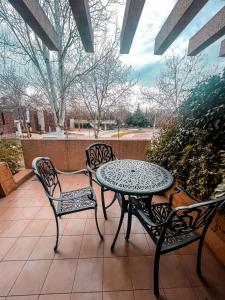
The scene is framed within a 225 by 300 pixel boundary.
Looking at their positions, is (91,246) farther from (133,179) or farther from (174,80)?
(174,80)

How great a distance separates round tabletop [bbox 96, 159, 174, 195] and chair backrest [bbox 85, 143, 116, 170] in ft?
1.91

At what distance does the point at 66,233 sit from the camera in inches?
71.4

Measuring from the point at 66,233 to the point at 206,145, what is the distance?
6.25 feet

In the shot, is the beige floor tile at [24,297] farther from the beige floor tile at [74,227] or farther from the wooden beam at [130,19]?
the wooden beam at [130,19]

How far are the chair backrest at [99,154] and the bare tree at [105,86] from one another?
329 cm

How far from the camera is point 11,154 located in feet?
10.8

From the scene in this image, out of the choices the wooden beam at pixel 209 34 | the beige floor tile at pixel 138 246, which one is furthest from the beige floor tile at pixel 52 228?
the wooden beam at pixel 209 34

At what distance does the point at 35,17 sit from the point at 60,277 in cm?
227

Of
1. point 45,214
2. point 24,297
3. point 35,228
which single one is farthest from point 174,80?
point 24,297

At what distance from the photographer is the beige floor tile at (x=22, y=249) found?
4.92 feet

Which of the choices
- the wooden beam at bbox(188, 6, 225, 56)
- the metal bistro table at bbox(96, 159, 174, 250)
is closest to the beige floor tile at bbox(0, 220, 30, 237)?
the metal bistro table at bbox(96, 159, 174, 250)

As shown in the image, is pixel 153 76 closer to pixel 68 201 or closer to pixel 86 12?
pixel 86 12

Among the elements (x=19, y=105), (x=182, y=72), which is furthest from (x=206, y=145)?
(x=19, y=105)

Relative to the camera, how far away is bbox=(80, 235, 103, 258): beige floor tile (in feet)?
5.07
